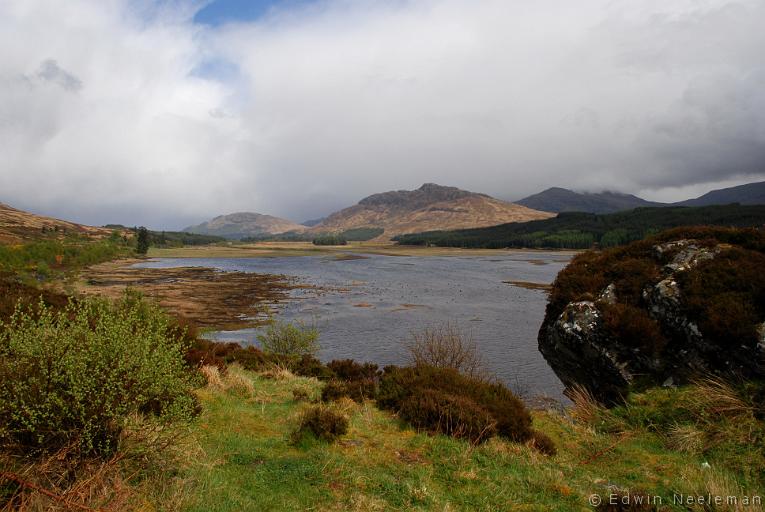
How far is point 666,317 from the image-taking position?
12594 millimetres

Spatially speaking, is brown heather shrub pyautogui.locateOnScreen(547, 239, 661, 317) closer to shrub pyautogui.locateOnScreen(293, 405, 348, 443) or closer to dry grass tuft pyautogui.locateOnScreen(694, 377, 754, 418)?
dry grass tuft pyautogui.locateOnScreen(694, 377, 754, 418)

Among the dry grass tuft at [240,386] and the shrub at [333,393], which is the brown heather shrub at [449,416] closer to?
the shrub at [333,393]

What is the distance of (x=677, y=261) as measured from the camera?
13797 millimetres

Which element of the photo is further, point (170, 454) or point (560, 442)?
point (560, 442)

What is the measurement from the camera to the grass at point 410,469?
6805 mm

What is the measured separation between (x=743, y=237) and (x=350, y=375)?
14.9 meters

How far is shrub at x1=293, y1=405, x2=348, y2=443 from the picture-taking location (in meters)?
9.20

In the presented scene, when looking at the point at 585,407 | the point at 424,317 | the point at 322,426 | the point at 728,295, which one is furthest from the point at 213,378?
the point at 424,317

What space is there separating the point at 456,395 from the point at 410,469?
12.1 ft

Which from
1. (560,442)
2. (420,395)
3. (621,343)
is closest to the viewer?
(560,442)

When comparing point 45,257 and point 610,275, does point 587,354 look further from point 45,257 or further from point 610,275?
point 45,257

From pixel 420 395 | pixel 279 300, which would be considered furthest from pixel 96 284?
pixel 420 395

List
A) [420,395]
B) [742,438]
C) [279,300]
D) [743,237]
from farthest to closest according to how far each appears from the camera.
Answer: [279,300]
[743,237]
[420,395]
[742,438]

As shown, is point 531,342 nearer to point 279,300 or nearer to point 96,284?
point 279,300
